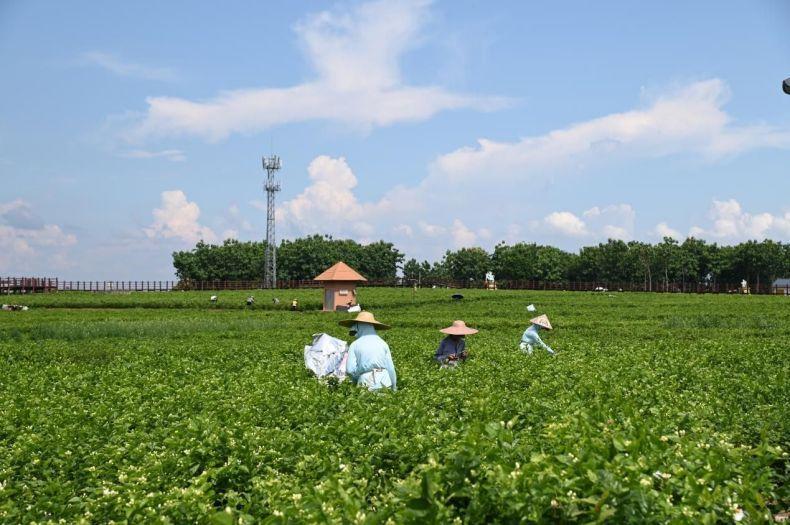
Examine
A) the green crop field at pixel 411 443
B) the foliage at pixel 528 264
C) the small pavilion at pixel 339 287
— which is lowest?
the green crop field at pixel 411 443

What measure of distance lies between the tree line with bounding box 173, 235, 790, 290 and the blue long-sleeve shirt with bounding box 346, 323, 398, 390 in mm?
85645

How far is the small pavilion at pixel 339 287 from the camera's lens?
1737 inches

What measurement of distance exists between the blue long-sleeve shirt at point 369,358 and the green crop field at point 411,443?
0.52m

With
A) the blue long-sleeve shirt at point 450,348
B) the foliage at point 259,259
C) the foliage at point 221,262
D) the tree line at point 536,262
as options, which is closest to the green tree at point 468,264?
the tree line at point 536,262

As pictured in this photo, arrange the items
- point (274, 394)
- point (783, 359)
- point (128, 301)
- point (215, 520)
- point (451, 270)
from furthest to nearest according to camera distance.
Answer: point (451, 270) → point (128, 301) → point (783, 359) → point (274, 394) → point (215, 520)

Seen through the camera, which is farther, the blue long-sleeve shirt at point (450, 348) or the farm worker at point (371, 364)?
the blue long-sleeve shirt at point (450, 348)

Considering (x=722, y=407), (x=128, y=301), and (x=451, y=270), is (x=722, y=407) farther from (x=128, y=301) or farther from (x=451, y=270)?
(x=451, y=270)

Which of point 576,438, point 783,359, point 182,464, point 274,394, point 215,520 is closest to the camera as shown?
point 215,520

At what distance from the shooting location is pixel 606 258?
112562 millimetres

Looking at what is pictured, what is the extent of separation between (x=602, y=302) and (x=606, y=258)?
66992mm

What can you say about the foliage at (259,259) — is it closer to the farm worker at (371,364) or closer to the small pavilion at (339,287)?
the small pavilion at (339,287)

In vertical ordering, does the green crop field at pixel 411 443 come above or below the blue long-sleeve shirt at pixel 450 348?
below

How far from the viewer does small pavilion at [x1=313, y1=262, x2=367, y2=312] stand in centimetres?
4412

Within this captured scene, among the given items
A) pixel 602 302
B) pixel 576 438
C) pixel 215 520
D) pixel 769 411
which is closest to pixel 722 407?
pixel 769 411
